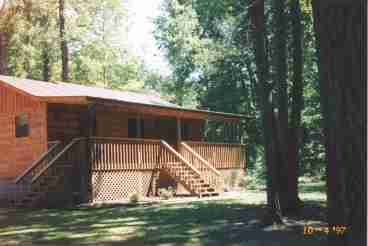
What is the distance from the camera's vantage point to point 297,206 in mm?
13703

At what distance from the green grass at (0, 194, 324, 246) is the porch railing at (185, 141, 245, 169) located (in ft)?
29.3

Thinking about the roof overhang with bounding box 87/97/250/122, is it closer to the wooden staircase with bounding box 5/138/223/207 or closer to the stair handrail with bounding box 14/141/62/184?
the wooden staircase with bounding box 5/138/223/207

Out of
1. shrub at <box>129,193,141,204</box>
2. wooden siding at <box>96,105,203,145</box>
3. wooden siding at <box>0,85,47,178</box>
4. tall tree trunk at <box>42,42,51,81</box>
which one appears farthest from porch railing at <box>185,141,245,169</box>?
tall tree trunk at <box>42,42,51,81</box>

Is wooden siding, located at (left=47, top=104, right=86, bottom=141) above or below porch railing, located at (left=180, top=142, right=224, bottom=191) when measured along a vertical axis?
above

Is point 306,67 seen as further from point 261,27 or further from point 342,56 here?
point 342,56

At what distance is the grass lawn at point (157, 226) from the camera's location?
1056 centimetres

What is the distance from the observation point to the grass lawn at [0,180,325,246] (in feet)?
34.7

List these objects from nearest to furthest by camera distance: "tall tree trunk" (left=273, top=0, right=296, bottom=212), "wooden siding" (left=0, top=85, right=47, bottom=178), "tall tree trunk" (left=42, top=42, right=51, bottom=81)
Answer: "tall tree trunk" (left=273, top=0, right=296, bottom=212) → "wooden siding" (left=0, top=85, right=47, bottom=178) → "tall tree trunk" (left=42, top=42, right=51, bottom=81)

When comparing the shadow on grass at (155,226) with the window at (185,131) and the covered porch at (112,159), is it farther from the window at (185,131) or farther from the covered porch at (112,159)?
the window at (185,131)

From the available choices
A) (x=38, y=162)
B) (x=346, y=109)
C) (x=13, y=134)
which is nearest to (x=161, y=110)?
(x=13, y=134)

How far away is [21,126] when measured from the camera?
21.3 meters

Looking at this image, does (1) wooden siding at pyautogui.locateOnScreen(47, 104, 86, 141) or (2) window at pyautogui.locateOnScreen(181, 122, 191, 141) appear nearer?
(1) wooden siding at pyautogui.locateOnScreen(47, 104, 86, 141)

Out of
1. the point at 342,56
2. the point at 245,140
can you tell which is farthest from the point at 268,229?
the point at 245,140

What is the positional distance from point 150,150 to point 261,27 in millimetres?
11129
